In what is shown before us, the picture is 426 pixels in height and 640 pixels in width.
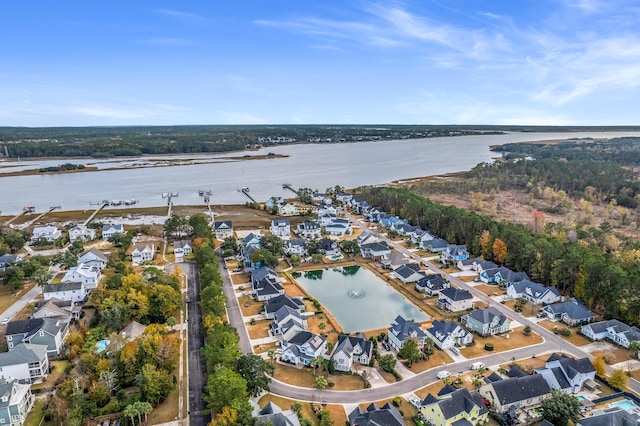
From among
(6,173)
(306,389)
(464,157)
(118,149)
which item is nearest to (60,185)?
(6,173)

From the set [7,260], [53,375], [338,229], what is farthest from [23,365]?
[338,229]

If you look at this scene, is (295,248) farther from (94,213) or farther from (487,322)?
(94,213)

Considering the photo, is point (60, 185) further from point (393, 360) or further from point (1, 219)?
point (393, 360)

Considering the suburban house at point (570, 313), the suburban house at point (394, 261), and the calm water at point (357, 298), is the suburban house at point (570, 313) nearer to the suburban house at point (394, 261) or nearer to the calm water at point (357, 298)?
the calm water at point (357, 298)

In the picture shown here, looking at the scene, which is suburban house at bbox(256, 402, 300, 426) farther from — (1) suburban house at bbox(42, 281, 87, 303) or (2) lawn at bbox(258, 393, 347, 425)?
(1) suburban house at bbox(42, 281, 87, 303)

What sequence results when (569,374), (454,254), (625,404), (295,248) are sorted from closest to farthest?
(625,404)
(569,374)
(454,254)
(295,248)
